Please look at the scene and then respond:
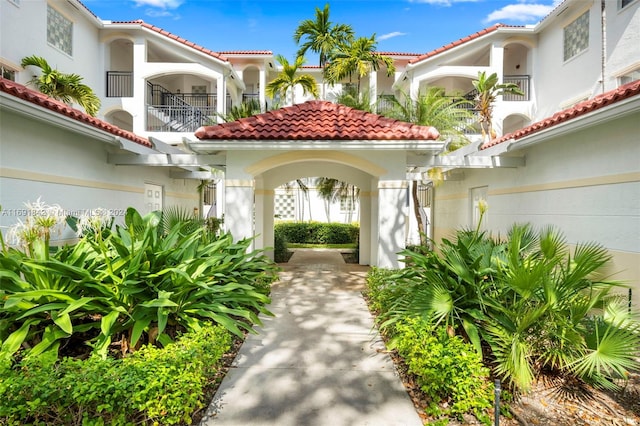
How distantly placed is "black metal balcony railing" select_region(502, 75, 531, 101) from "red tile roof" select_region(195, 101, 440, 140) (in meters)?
13.3

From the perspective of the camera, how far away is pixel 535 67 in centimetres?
1747

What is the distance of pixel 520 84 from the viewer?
18141 millimetres

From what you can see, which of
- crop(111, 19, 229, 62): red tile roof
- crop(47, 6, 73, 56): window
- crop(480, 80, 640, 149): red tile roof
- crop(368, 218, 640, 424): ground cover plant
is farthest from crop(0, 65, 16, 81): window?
crop(480, 80, 640, 149): red tile roof

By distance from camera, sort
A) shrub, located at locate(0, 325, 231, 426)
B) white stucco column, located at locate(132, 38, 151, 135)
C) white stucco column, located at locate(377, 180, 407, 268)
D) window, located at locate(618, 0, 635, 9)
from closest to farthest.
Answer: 1. shrub, located at locate(0, 325, 231, 426)
2. white stucco column, located at locate(377, 180, 407, 268)
3. window, located at locate(618, 0, 635, 9)
4. white stucco column, located at locate(132, 38, 151, 135)

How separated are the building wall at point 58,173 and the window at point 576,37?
16.4 meters

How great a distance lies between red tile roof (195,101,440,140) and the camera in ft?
24.3

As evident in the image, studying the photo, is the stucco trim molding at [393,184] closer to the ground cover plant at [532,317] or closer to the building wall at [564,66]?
the ground cover plant at [532,317]

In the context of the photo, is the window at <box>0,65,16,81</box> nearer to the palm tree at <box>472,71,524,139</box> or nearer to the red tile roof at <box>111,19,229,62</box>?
the red tile roof at <box>111,19,229,62</box>

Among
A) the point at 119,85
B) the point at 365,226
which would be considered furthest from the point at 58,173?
the point at 119,85

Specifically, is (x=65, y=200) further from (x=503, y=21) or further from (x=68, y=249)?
(x=503, y=21)

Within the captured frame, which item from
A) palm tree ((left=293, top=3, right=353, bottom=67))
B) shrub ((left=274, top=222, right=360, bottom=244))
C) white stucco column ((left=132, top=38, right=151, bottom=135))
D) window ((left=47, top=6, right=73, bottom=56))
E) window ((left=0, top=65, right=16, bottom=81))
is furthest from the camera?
shrub ((left=274, top=222, right=360, bottom=244))

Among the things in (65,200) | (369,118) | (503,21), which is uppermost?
(503,21)

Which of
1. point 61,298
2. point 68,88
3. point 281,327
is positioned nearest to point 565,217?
point 281,327

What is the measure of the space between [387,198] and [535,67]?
47.4ft
